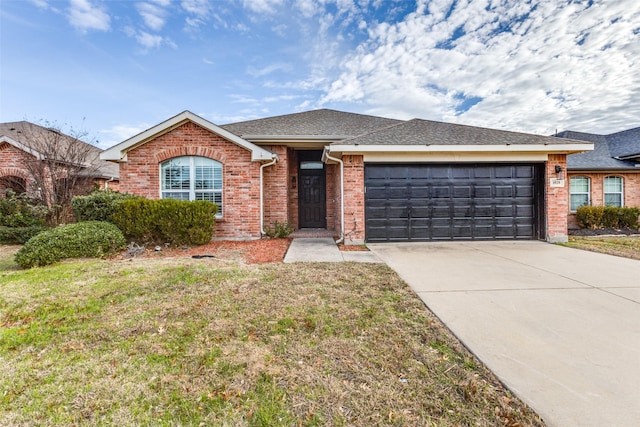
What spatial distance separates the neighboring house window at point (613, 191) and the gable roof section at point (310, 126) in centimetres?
976

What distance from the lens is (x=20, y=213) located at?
9312mm

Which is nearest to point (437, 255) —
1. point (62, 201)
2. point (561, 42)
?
point (561, 42)

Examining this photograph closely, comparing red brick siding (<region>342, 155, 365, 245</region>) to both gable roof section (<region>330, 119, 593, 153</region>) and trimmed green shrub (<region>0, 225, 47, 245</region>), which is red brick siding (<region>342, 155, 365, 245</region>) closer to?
gable roof section (<region>330, 119, 593, 153</region>)

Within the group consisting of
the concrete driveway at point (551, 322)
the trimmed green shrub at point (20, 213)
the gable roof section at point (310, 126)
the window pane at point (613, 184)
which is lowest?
the concrete driveway at point (551, 322)

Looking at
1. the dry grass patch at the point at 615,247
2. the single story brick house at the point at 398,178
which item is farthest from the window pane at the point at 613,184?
the single story brick house at the point at 398,178

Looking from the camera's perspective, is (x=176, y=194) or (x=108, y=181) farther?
(x=108, y=181)

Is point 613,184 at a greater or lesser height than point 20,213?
greater

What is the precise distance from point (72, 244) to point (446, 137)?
10.3m

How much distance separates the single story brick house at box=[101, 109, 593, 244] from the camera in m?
8.59

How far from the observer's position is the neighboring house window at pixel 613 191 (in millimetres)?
12766

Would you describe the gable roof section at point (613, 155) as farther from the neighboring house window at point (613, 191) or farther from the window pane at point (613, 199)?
the window pane at point (613, 199)

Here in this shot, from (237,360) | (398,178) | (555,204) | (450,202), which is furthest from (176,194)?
(555,204)

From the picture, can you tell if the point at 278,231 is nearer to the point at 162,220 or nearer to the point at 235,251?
the point at 235,251

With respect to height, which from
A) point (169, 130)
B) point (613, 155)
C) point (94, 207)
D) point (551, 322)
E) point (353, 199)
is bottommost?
point (551, 322)
